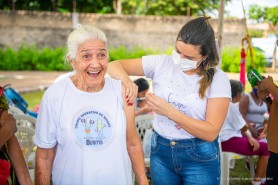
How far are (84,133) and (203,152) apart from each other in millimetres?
774

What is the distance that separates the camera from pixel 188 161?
2.44 metres

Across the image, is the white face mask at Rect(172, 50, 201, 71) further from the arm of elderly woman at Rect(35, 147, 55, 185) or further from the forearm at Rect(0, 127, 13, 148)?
the forearm at Rect(0, 127, 13, 148)

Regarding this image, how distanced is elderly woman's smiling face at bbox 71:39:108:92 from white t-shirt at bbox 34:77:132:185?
0.06 meters

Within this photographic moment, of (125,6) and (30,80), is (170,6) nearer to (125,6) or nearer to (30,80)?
(125,6)

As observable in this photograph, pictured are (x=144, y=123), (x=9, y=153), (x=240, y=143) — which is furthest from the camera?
(x=144, y=123)

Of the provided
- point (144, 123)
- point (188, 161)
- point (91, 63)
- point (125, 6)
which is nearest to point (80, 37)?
point (91, 63)

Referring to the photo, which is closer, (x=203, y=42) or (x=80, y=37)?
(x=80, y=37)

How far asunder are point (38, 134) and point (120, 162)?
1.51 ft

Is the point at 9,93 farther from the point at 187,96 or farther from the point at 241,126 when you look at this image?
the point at 187,96

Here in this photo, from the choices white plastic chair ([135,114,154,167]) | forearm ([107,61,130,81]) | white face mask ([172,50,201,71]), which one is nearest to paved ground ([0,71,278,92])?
white plastic chair ([135,114,154,167])

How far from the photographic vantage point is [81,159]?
2102 millimetres

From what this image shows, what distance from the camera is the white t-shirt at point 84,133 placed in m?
2.09

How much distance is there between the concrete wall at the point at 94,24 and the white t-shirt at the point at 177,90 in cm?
1714

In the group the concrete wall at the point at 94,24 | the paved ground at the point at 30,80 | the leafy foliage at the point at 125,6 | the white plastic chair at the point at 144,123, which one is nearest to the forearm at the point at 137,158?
the white plastic chair at the point at 144,123
